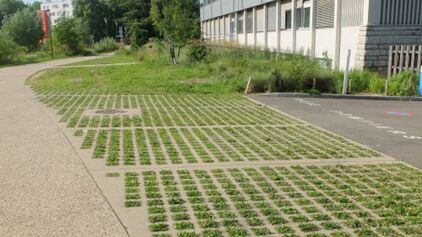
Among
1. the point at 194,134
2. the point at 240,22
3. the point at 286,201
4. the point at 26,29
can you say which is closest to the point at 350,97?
the point at 194,134

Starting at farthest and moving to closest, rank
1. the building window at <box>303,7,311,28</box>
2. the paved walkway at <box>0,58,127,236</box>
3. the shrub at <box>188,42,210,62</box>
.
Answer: the shrub at <box>188,42,210,62</box>
the building window at <box>303,7,311,28</box>
the paved walkway at <box>0,58,127,236</box>

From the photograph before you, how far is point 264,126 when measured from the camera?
34.9 ft

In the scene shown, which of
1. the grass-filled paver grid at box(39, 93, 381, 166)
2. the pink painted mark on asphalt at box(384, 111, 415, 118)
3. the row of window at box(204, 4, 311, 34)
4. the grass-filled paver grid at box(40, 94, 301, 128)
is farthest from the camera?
the row of window at box(204, 4, 311, 34)

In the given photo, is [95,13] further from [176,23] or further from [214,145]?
[214,145]

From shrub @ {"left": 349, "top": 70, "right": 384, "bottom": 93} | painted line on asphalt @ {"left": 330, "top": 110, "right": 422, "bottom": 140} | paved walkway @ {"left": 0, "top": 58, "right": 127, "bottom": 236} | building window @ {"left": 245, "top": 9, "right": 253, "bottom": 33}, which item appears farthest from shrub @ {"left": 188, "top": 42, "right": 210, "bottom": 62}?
paved walkway @ {"left": 0, "top": 58, "right": 127, "bottom": 236}

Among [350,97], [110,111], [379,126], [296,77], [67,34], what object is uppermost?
[67,34]

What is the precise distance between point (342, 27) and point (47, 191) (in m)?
17.9

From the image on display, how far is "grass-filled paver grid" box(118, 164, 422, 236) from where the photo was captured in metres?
4.82

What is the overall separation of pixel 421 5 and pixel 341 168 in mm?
14758

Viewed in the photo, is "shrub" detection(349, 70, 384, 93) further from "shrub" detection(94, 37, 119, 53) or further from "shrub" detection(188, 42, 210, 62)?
"shrub" detection(94, 37, 119, 53)

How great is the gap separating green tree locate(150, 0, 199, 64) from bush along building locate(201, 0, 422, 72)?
5626 millimetres

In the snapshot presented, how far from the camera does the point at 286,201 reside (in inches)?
221

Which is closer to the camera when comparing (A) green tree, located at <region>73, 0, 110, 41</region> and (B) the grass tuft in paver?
(B) the grass tuft in paver

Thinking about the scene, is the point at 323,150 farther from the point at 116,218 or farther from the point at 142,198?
the point at 116,218
